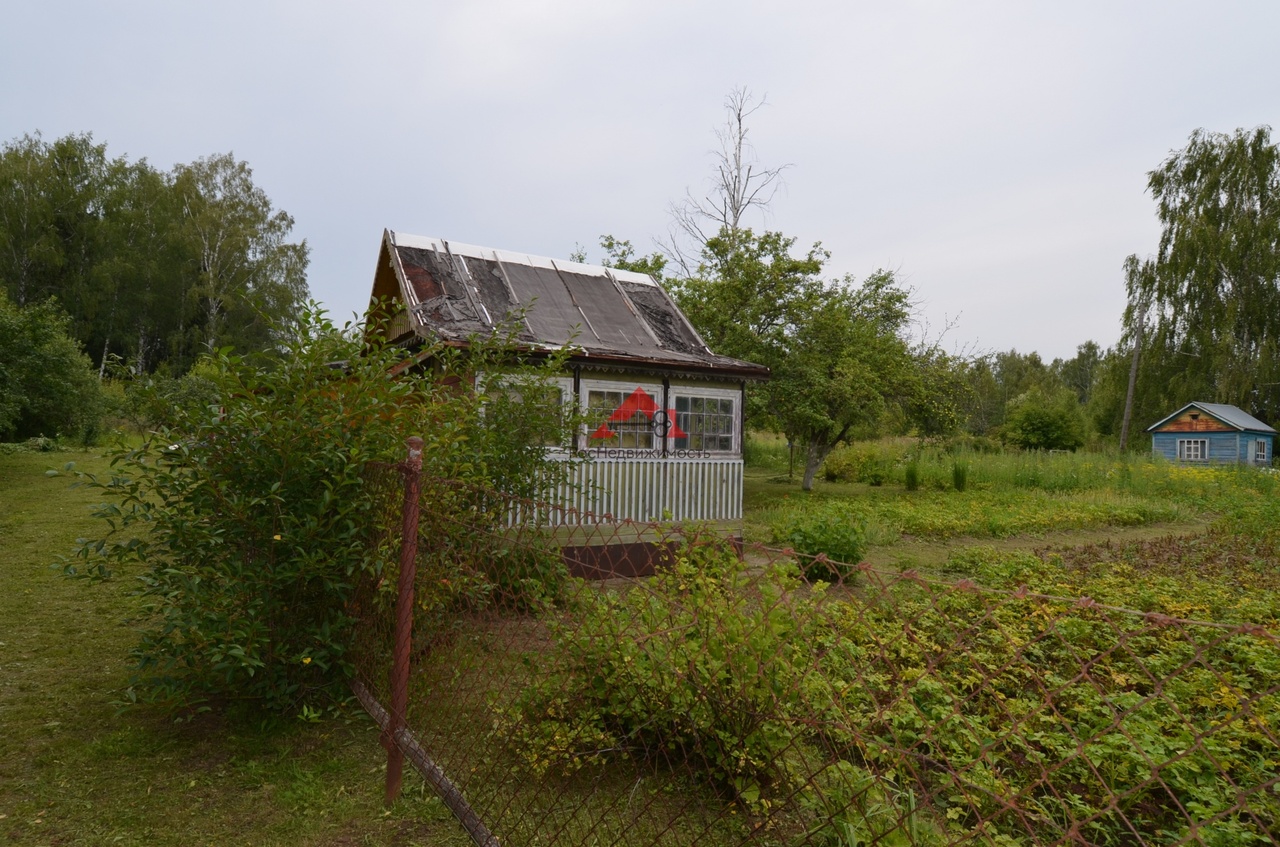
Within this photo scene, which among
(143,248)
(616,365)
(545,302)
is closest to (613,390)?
(616,365)

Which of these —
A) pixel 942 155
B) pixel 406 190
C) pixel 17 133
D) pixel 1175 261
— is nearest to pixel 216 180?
pixel 17 133

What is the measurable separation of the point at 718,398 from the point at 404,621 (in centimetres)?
776

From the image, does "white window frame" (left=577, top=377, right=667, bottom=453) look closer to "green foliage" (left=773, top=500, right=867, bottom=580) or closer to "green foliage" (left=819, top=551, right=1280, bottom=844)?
"green foliage" (left=773, top=500, right=867, bottom=580)

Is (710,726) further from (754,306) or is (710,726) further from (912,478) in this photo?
(912,478)

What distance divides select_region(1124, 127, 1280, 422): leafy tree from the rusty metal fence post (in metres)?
37.4

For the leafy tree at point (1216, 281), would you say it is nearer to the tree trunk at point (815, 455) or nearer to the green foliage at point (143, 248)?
the tree trunk at point (815, 455)

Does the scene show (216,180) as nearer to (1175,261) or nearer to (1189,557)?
(1189,557)

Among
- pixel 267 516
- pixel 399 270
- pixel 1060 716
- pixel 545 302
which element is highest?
pixel 399 270

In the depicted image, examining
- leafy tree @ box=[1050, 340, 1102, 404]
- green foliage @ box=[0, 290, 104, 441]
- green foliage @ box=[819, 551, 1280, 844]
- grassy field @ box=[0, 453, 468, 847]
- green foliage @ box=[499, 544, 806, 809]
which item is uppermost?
leafy tree @ box=[1050, 340, 1102, 404]

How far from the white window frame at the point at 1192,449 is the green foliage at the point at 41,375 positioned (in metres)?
36.6

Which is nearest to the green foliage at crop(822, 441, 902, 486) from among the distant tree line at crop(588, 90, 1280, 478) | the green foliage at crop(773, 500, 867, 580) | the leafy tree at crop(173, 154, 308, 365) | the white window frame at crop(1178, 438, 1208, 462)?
the distant tree line at crop(588, 90, 1280, 478)

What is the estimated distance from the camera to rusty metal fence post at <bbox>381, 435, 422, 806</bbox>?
3117mm

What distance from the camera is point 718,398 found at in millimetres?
10531

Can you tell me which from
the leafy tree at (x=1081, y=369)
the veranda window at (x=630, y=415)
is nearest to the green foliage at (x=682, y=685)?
the veranda window at (x=630, y=415)
